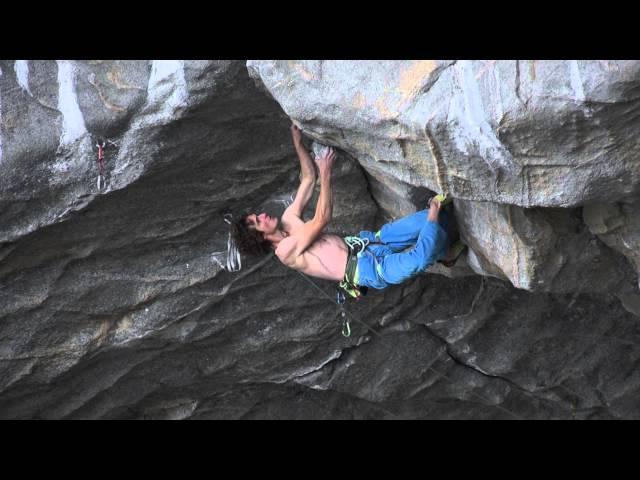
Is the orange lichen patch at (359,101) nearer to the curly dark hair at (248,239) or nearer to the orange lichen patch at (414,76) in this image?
the orange lichen patch at (414,76)

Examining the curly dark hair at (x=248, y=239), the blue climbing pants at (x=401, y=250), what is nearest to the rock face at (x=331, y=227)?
the blue climbing pants at (x=401, y=250)

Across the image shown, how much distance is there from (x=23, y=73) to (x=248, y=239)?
1339mm

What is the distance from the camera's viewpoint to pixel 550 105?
10.6 ft

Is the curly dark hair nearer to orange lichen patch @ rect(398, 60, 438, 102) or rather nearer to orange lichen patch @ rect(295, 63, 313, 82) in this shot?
orange lichen patch @ rect(295, 63, 313, 82)

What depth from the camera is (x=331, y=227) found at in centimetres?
513

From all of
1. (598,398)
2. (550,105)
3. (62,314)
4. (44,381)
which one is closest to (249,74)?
(550,105)

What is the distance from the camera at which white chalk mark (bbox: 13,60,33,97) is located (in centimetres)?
Answer: 423

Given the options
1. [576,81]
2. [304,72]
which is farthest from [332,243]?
[576,81]

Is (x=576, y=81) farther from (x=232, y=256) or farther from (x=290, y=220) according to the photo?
(x=232, y=256)

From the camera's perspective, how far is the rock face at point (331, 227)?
11.6ft

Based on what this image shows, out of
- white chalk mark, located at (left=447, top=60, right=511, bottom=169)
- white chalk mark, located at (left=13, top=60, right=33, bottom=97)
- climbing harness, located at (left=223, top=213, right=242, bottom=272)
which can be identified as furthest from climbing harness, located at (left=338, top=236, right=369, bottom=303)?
white chalk mark, located at (left=13, top=60, right=33, bottom=97)

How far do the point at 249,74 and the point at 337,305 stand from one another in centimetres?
186

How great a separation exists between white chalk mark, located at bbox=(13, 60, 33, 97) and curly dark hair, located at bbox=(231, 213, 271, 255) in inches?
46.7

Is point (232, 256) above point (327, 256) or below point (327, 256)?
below
